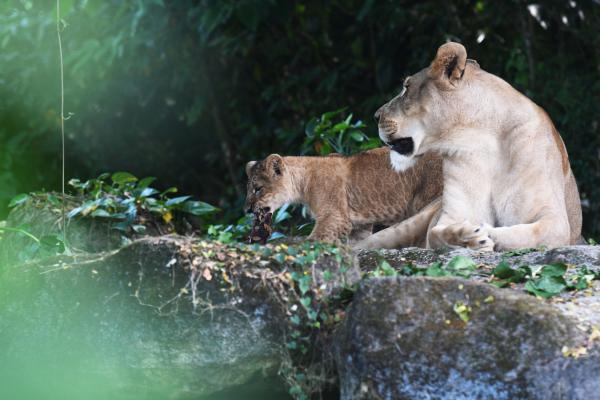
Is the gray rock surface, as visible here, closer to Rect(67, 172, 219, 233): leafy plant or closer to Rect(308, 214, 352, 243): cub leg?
Rect(308, 214, 352, 243): cub leg

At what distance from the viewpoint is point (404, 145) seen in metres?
5.84

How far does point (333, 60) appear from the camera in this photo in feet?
37.1

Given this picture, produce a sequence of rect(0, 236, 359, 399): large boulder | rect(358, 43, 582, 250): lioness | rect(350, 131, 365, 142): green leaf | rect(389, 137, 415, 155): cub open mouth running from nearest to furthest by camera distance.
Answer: rect(0, 236, 359, 399): large boulder < rect(358, 43, 582, 250): lioness < rect(389, 137, 415, 155): cub open mouth < rect(350, 131, 365, 142): green leaf

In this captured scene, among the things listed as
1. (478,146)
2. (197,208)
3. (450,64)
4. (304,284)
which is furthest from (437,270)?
(197,208)

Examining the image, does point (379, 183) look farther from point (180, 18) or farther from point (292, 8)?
point (180, 18)

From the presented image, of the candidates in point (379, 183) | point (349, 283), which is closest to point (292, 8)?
point (379, 183)

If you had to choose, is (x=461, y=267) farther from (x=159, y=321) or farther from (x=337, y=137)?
(x=337, y=137)

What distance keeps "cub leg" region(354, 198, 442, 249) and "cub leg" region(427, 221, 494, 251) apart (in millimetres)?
709

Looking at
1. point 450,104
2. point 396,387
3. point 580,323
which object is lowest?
point 396,387

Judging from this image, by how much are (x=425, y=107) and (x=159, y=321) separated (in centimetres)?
241

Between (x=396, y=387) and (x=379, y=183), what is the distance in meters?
3.57

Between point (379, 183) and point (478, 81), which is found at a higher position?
point (478, 81)

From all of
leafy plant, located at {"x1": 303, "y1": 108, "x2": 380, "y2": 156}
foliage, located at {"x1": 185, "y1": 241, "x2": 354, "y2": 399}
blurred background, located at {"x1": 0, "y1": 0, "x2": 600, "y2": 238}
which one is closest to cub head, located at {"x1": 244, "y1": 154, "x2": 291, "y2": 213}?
leafy plant, located at {"x1": 303, "y1": 108, "x2": 380, "y2": 156}

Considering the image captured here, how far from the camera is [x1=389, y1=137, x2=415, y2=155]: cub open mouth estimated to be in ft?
19.1
